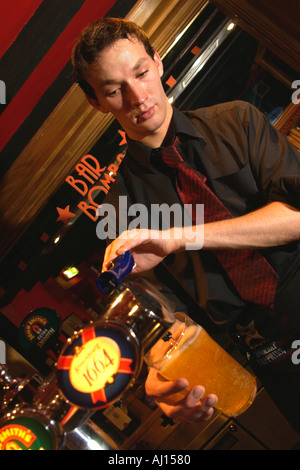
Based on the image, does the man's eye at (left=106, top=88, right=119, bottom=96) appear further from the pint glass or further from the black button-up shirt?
the pint glass

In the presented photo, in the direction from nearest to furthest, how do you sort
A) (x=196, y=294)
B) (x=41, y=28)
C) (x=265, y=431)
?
(x=196, y=294), (x=265, y=431), (x=41, y=28)

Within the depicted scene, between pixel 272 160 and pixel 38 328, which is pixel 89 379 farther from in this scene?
pixel 38 328

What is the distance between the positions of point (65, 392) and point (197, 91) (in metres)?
2.94

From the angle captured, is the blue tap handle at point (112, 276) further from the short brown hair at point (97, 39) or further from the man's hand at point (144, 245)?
the short brown hair at point (97, 39)

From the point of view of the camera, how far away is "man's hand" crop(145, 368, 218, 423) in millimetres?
919

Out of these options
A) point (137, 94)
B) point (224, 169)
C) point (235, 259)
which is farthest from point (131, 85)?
point (235, 259)

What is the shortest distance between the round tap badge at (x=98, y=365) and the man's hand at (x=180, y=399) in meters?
0.30

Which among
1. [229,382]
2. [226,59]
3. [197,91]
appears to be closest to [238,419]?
[229,382]

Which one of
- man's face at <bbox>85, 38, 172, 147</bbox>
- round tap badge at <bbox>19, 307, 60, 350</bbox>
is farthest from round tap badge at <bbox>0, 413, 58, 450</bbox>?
round tap badge at <bbox>19, 307, 60, 350</bbox>

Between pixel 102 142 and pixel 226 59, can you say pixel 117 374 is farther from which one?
pixel 226 59

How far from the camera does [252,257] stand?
1304mm

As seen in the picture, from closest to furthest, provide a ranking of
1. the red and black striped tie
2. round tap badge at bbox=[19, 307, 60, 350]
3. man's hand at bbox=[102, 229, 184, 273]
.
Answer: man's hand at bbox=[102, 229, 184, 273] → the red and black striped tie → round tap badge at bbox=[19, 307, 60, 350]

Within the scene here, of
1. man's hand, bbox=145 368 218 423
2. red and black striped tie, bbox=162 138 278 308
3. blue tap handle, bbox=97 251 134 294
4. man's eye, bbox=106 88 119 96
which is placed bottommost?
man's hand, bbox=145 368 218 423

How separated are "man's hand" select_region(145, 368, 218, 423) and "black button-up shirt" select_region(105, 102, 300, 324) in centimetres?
45
